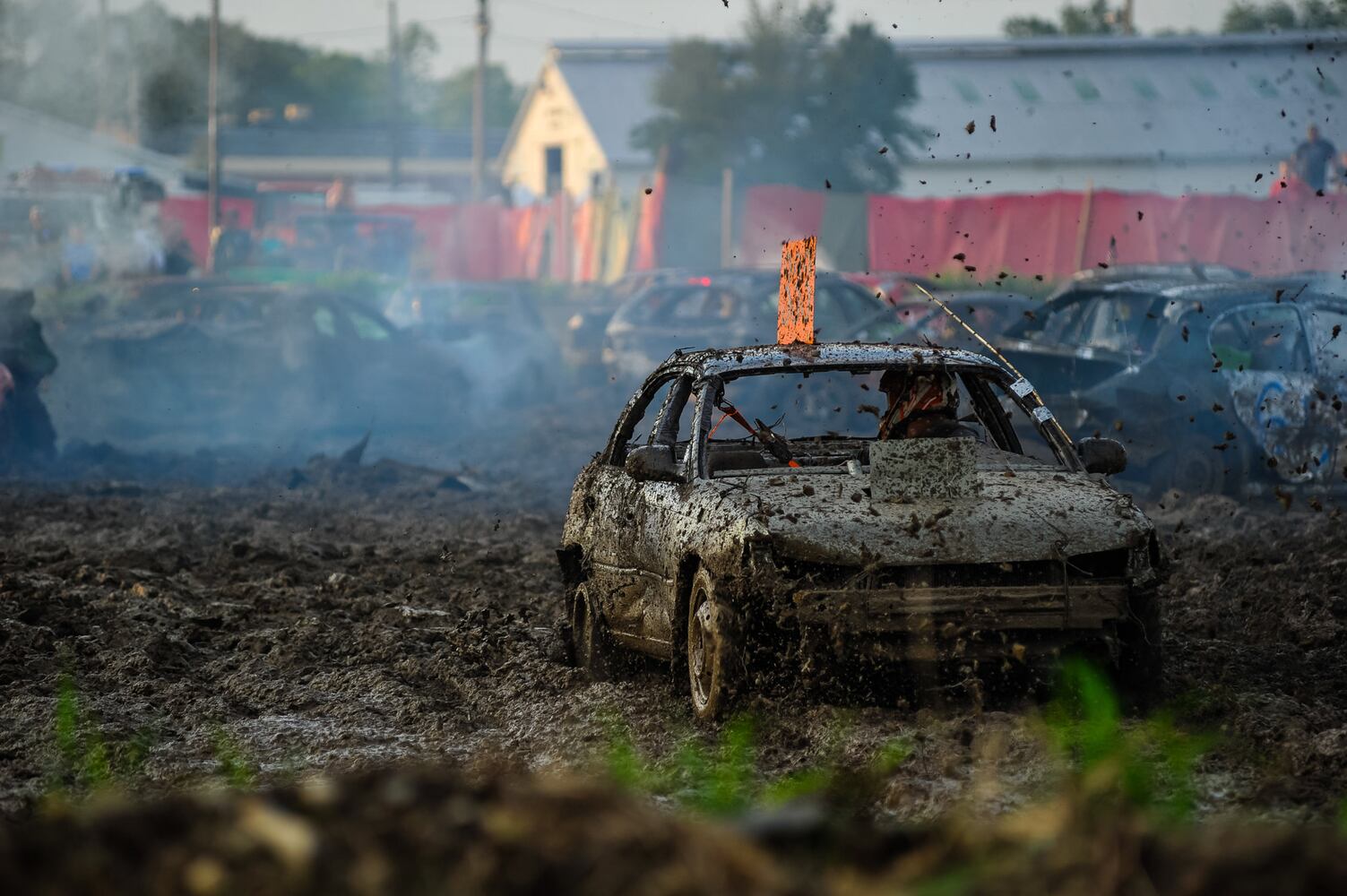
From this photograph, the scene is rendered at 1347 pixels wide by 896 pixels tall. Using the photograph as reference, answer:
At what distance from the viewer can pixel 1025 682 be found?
6418 millimetres

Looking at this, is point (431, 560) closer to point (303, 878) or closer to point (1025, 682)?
point (1025, 682)

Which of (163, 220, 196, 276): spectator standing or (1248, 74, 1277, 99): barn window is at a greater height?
(1248, 74, 1277, 99): barn window

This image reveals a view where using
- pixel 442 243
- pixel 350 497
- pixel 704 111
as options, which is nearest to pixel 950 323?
pixel 350 497

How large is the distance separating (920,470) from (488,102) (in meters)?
106

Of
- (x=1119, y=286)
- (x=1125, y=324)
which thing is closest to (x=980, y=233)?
(x=1119, y=286)

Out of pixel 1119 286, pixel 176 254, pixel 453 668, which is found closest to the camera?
pixel 453 668

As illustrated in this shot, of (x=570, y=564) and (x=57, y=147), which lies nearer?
(x=570, y=564)

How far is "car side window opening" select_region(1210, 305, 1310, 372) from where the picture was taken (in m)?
13.1

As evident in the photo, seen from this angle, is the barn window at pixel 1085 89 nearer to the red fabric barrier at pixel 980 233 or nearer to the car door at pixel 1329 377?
the red fabric barrier at pixel 980 233

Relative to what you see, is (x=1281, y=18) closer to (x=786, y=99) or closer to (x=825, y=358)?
(x=786, y=99)

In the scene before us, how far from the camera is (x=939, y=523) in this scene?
253 inches

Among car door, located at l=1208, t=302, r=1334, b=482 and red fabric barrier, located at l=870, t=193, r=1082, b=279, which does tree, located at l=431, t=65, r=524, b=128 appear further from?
car door, located at l=1208, t=302, r=1334, b=482

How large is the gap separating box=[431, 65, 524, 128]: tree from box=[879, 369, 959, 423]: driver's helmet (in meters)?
101

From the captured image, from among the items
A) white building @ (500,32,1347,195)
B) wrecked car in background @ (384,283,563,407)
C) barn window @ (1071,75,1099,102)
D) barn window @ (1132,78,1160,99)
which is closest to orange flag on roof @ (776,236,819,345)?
wrecked car in background @ (384,283,563,407)
